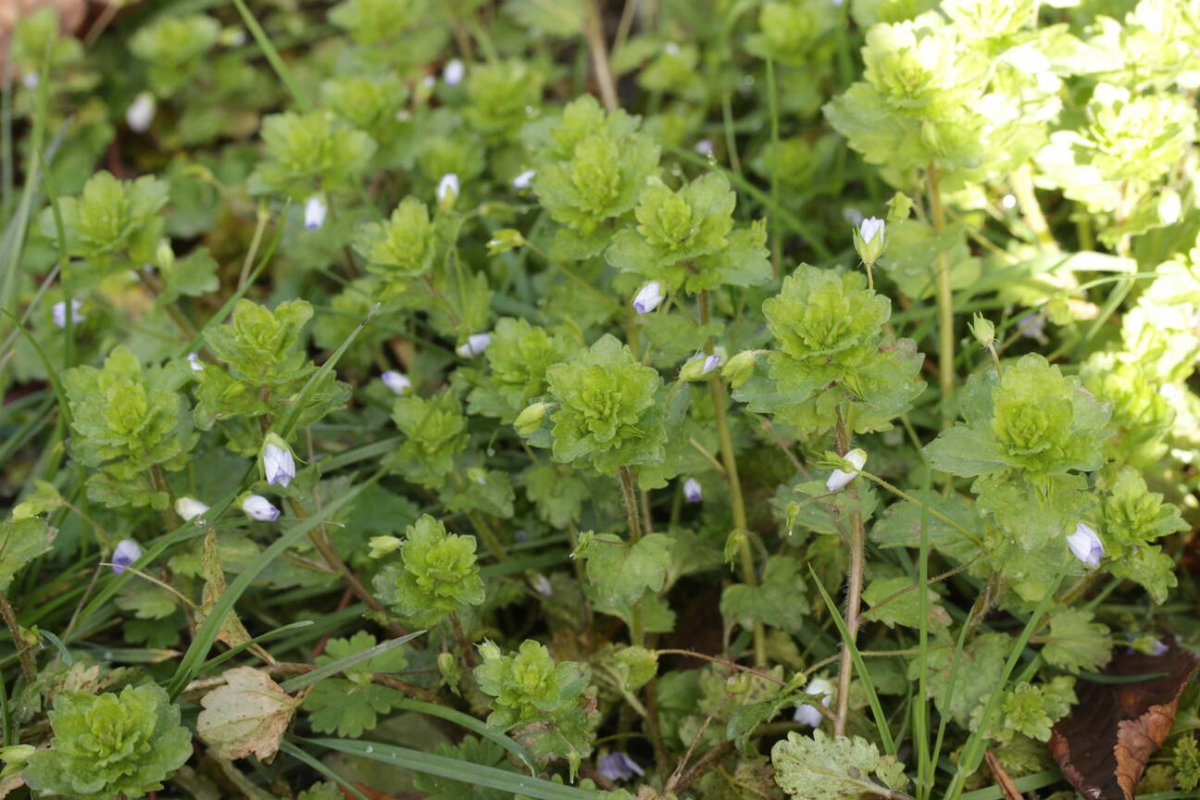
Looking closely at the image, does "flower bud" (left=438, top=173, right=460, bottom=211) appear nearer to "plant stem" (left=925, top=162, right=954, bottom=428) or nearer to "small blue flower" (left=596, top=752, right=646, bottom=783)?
"plant stem" (left=925, top=162, right=954, bottom=428)

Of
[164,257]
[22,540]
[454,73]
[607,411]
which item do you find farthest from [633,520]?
[454,73]

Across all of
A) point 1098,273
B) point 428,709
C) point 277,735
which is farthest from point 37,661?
point 1098,273

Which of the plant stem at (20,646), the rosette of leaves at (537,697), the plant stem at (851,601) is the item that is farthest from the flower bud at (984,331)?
the plant stem at (20,646)

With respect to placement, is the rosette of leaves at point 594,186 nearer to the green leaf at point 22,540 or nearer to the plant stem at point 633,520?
the plant stem at point 633,520

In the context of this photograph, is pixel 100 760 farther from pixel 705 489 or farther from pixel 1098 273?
pixel 1098 273

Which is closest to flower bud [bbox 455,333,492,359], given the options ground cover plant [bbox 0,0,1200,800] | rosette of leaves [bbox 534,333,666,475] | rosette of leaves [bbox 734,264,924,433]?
ground cover plant [bbox 0,0,1200,800]
